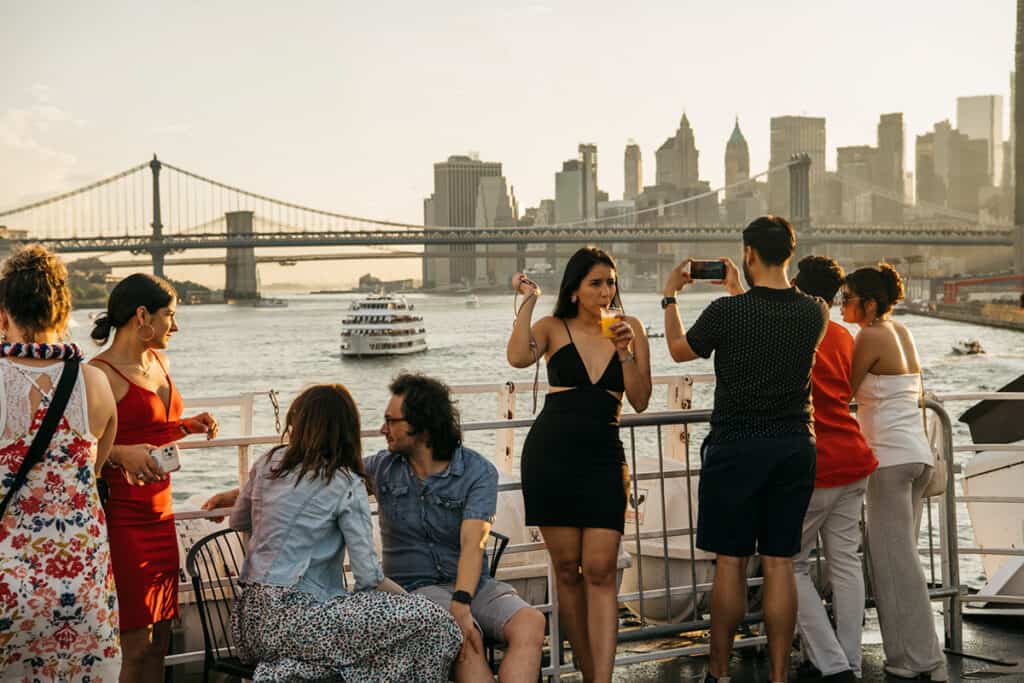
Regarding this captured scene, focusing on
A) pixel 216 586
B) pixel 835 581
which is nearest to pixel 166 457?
pixel 216 586

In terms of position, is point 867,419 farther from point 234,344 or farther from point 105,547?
point 234,344

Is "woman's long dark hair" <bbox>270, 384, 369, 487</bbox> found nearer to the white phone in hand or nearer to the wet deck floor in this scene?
the white phone in hand

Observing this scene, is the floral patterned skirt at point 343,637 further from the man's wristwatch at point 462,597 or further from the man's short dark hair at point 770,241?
the man's short dark hair at point 770,241

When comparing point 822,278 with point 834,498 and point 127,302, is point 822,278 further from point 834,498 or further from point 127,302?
point 127,302

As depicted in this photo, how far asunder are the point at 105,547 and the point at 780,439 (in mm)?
1715

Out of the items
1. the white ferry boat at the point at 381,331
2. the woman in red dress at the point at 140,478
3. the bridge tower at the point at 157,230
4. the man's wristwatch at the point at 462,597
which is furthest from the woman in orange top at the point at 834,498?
the white ferry boat at the point at 381,331

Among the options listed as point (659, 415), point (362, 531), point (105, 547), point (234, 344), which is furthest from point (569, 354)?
point (234, 344)

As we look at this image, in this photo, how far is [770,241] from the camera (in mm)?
3176

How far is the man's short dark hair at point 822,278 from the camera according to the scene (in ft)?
11.6

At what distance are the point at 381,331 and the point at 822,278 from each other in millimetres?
52792

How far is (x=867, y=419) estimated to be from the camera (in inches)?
142

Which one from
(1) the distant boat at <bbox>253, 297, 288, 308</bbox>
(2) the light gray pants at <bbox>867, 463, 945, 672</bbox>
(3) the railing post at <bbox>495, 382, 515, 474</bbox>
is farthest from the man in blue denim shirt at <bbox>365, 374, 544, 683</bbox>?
(1) the distant boat at <bbox>253, 297, 288, 308</bbox>

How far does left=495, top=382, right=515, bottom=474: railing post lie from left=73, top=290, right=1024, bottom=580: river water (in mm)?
12602

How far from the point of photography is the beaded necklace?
7.76ft
